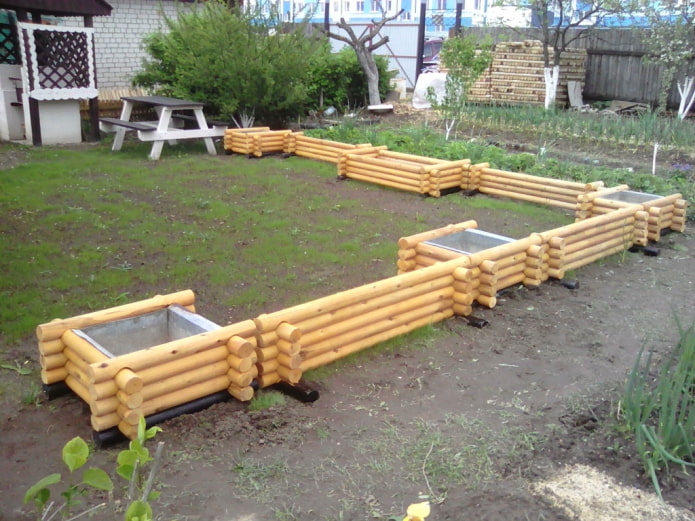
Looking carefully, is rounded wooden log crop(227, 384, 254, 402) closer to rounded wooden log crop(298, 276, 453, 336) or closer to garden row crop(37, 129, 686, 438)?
garden row crop(37, 129, 686, 438)

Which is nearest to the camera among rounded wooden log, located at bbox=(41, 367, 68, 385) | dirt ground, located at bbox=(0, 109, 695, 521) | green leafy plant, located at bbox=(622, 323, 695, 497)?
dirt ground, located at bbox=(0, 109, 695, 521)

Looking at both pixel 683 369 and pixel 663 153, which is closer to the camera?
pixel 683 369

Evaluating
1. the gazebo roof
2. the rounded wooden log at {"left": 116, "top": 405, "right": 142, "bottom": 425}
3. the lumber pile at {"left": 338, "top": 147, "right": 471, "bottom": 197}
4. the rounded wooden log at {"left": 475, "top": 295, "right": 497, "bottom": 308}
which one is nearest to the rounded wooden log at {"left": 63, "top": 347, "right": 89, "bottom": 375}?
the rounded wooden log at {"left": 116, "top": 405, "right": 142, "bottom": 425}

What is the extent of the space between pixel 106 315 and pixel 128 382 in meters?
0.97

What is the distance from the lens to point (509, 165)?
36.4ft

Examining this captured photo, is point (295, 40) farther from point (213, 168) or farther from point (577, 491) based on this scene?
point (577, 491)

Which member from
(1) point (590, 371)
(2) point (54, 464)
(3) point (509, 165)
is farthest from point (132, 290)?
(3) point (509, 165)

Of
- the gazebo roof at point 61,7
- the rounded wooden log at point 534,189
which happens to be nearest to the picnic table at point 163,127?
the gazebo roof at point 61,7

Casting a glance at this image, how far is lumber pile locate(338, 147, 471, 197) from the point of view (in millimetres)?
9922

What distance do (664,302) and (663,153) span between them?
6.86m

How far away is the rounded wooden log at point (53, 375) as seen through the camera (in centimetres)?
429

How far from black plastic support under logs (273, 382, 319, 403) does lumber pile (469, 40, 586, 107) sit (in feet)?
52.1

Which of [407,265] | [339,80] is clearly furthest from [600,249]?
[339,80]

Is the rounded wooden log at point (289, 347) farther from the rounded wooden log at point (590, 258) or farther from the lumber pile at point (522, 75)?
the lumber pile at point (522, 75)
